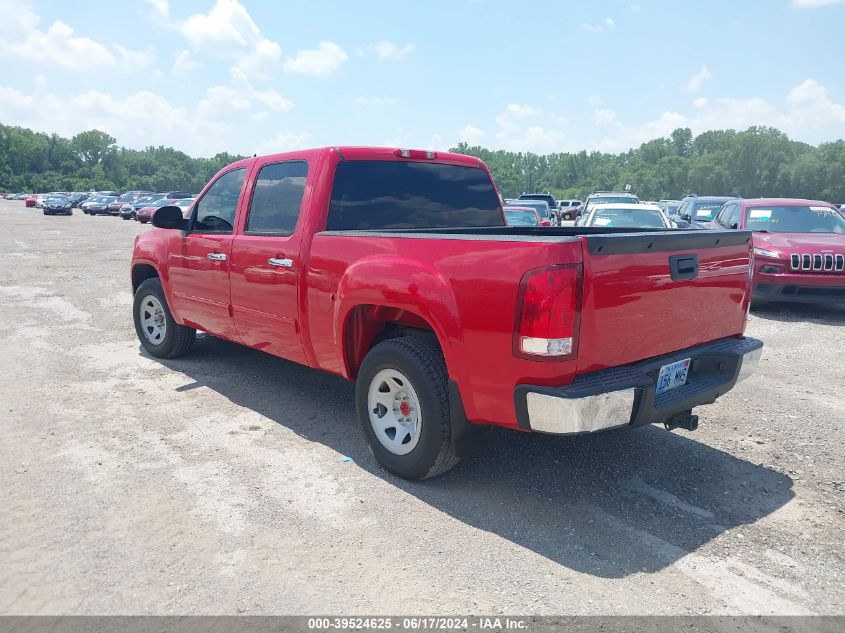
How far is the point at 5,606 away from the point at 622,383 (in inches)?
116

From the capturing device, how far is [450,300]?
11.1ft

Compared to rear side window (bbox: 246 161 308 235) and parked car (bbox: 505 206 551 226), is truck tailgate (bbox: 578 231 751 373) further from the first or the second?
parked car (bbox: 505 206 551 226)

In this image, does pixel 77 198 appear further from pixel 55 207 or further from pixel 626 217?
pixel 626 217

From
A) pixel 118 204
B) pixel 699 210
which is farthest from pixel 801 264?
pixel 118 204

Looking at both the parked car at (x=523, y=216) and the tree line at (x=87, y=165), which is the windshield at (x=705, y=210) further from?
the tree line at (x=87, y=165)

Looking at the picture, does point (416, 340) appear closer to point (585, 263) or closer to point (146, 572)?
point (585, 263)

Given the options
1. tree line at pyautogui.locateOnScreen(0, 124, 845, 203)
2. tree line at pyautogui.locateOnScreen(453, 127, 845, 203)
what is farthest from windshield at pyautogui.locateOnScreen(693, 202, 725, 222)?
tree line at pyautogui.locateOnScreen(453, 127, 845, 203)

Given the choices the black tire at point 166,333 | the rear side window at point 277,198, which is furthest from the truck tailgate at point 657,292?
the black tire at point 166,333

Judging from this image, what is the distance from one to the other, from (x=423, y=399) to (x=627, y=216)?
9.65 m

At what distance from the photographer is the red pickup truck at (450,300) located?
10.1ft

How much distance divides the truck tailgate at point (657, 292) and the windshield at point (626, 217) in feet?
26.4

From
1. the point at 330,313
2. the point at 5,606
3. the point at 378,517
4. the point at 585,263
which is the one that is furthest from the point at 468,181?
the point at 5,606

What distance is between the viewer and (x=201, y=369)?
632 centimetres

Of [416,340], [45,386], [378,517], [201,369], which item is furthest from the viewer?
[201,369]
